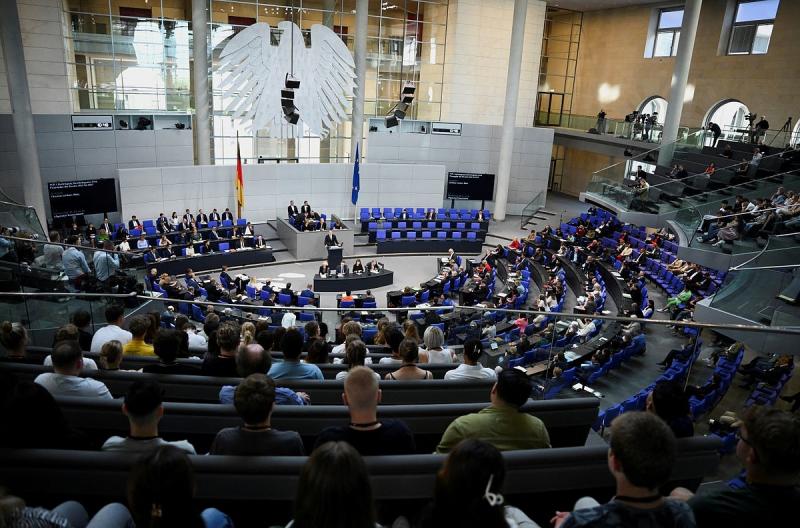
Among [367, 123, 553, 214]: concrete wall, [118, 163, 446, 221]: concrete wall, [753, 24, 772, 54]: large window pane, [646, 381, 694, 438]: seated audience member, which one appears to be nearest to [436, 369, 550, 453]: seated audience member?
[646, 381, 694, 438]: seated audience member

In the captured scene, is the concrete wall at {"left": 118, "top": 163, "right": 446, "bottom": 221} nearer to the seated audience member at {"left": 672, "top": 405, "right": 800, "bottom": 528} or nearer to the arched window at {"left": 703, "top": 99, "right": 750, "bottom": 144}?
the arched window at {"left": 703, "top": 99, "right": 750, "bottom": 144}

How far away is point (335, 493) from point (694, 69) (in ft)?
92.6

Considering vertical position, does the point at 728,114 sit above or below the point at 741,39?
below

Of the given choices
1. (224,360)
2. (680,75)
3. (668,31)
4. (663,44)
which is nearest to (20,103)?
(224,360)

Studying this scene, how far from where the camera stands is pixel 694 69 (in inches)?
974

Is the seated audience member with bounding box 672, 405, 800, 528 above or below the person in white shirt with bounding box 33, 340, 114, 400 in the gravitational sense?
above

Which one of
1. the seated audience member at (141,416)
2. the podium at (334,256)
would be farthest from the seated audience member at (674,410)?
the podium at (334,256)

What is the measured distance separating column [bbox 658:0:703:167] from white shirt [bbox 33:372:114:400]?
21.5 m

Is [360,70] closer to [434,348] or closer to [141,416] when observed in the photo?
[434,348]

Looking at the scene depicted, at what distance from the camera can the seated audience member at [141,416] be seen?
99.2 inches

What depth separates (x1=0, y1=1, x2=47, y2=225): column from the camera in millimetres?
14875

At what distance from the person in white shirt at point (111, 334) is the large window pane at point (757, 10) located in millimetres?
25279

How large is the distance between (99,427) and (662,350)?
6.51 meters

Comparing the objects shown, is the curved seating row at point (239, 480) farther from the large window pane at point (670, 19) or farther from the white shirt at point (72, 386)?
the large window pane at point (670, 19)
